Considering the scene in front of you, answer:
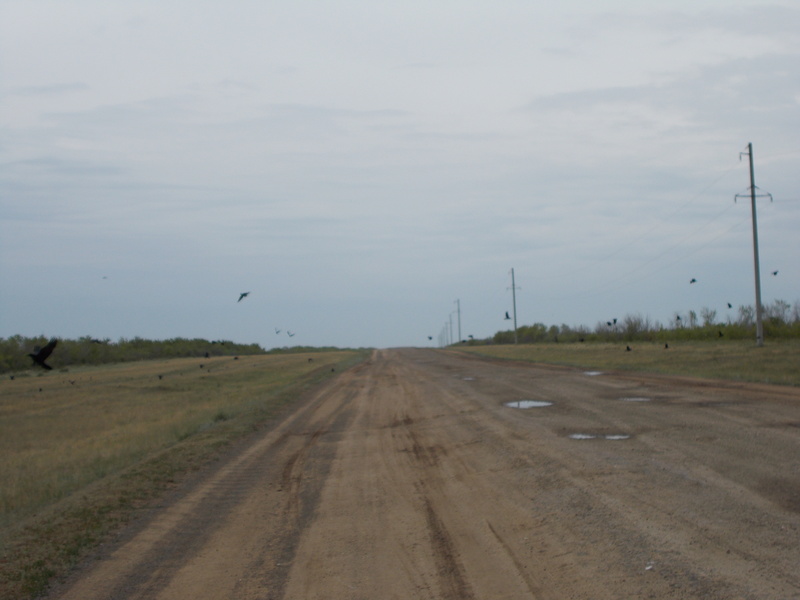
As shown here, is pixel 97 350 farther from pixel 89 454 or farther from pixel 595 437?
pixel 595 437

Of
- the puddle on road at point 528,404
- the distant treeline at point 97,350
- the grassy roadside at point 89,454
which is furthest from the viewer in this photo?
the distant treeline at point 97,350

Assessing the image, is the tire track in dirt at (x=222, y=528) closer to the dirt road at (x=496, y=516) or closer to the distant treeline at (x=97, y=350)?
the dirt road at (x=496, y=516)

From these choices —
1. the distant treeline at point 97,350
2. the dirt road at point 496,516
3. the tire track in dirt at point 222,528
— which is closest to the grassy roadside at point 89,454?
the tire track in dirt at point 222,528

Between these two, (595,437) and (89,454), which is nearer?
(595,437)

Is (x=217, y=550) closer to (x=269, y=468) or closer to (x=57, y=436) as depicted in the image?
(x=269, y=468)

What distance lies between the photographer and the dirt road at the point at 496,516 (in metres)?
5.72

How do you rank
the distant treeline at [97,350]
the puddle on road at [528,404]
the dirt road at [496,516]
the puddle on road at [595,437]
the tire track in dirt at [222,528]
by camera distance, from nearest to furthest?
1. the dirt road at [496,516]
2. the tire track in dirt at [222,528]
3. the puddle on road at [595,437]
4. the puddle on road at [528,404]
5. the distant treeline at [97,350]

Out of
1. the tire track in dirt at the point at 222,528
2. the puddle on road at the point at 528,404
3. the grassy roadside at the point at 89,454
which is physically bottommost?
the grassy roadside at the point at 89,454

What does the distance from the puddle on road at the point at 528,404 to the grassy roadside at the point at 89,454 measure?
19.5 ft

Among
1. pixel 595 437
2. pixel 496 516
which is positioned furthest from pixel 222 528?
pixel 595 437

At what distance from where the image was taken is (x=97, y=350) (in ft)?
229

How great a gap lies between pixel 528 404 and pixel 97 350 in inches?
2423

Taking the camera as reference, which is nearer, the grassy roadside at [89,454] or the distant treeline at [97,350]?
the grassy roadside at [89,454]

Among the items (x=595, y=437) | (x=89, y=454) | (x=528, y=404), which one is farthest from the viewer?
(x=528, y=404)
